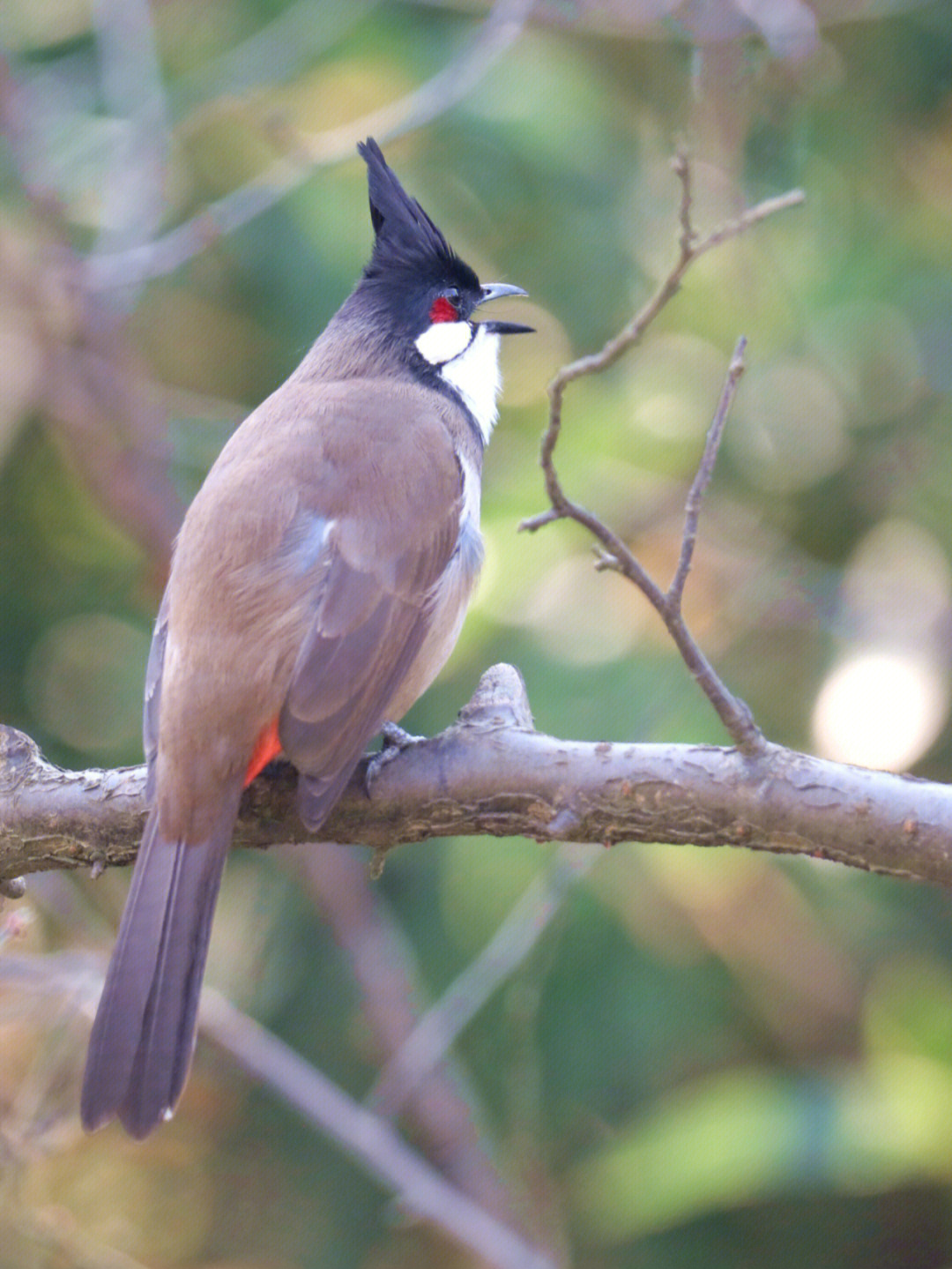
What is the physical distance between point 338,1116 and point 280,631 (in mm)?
1440

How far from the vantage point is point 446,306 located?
10.6ft

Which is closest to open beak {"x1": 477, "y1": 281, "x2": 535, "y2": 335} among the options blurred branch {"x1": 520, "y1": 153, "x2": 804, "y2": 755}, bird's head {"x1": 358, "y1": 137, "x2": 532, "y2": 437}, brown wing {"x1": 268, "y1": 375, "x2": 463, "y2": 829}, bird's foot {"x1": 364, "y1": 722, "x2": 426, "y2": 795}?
bird's head {"x1": 358, "y1": 137, "x2": 532, "y2": 437}

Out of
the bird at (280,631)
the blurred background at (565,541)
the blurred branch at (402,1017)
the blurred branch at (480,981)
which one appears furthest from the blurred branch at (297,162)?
the blurred branch at (480,981)

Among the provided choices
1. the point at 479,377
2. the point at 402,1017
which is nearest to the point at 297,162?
the point at 479,377

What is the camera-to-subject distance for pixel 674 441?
427 centimetres

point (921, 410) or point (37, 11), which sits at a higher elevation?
point (37, 11)

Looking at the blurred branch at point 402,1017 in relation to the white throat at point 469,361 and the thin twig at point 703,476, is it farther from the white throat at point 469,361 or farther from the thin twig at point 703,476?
the thin twig at point 703,476

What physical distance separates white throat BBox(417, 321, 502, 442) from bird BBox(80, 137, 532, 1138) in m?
0.07

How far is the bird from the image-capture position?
6.84 ft

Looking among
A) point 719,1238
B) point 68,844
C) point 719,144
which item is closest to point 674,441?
point 719,144

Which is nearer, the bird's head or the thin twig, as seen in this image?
the thin twig

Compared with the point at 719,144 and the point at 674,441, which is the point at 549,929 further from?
the point at 719,144

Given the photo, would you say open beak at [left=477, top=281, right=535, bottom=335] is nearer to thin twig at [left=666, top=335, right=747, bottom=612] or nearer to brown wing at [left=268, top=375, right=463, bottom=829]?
brown wing at [left=268, top=375, right=463, bottom=829]

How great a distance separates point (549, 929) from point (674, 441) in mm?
1420
